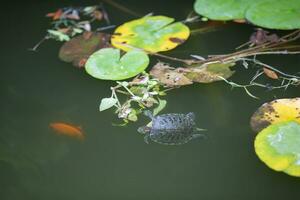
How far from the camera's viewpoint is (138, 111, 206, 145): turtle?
1494 mm

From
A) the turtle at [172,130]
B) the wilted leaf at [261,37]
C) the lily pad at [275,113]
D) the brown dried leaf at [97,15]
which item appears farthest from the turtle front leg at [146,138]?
the brown dried leaf at [97,15]

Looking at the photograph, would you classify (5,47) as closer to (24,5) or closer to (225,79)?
(24,5)

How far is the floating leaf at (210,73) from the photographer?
169cm

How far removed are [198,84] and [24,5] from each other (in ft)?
3.65

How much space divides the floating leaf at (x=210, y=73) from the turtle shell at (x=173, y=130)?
0.22 meters

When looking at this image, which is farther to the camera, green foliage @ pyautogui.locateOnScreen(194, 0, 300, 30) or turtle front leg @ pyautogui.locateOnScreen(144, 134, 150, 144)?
green foliage @ pyautogui.locateOnScreen(194, 0, 300, 30)

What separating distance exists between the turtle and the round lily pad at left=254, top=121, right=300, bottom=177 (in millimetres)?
212

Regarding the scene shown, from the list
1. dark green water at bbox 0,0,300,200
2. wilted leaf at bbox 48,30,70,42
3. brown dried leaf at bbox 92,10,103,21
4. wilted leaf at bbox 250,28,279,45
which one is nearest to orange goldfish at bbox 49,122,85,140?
dark green water at bbox 0,0,300,200

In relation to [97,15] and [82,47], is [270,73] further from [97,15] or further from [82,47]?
[97,15]

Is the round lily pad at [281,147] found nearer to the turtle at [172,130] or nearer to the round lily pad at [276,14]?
the turtle at [172,130]

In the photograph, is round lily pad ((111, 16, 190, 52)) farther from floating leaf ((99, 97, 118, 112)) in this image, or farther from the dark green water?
floating leaf ((99, 97, 118, 112))

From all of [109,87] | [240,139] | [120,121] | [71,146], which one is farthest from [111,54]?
[240,139]

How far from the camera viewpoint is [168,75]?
173cm

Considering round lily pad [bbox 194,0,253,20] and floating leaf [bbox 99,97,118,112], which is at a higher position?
round lily pad [bbox 194,0,253,20]
